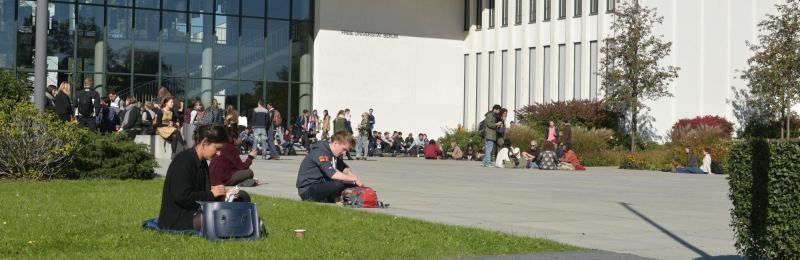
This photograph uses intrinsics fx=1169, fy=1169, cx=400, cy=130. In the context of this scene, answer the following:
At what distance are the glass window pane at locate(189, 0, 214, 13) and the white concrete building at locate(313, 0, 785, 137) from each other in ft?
14.3

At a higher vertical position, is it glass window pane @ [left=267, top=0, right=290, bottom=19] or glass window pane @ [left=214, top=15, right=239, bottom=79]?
glass window pane @ [left=267, top=0, right=290, bottom=19]

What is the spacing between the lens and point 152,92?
44844mm

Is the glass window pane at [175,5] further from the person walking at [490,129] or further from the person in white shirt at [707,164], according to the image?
the person in white shirt at [707,164]

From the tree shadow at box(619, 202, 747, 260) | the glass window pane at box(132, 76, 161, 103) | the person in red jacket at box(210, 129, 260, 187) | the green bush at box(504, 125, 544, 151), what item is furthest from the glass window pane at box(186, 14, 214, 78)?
the tree shadow at box(619, 202, 747, 260)

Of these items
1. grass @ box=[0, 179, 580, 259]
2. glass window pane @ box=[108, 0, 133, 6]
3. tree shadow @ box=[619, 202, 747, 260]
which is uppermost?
glass window pane @ box=[108, 0, 133, 6]

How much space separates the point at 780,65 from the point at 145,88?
23.1 metres

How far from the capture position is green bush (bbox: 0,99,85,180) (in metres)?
17.3

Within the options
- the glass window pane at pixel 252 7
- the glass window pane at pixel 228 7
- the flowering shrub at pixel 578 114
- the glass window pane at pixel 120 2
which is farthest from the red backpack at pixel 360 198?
the glass window pane at pixel 252 7

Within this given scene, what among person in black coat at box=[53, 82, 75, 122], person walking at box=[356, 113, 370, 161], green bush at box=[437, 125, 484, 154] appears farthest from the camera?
green bush at box=[437, 125, 484, 154]

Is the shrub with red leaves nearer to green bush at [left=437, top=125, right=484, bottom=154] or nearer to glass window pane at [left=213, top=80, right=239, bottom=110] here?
green bush at [left=437, top=125, right=484, bottom=154]

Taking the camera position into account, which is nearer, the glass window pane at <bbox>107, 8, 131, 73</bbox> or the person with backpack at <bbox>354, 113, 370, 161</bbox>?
the person with backpack at <bbox>354, 113, 370, 161</bbox>

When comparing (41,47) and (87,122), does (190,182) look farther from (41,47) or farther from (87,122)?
(87,122)

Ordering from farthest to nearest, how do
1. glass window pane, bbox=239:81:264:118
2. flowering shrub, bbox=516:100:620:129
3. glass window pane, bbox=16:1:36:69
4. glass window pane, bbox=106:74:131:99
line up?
glass window pane, bbox=239:81:264:118 < glass window pane, bbox=106:74:131:99 < glass window pane, bbox=16:1:36:69 < flowering shrub, bbox=516:100:620:129

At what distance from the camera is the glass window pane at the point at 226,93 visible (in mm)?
46250
